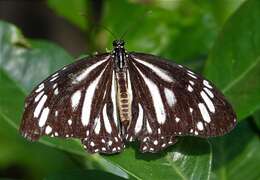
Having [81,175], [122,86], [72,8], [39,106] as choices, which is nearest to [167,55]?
[72,8]

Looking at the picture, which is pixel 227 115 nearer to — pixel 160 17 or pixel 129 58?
pixel 129 58

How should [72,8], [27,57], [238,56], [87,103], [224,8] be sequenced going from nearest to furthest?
[87,103] → [238,56] → [27,57] → [224,8] → [72,8]

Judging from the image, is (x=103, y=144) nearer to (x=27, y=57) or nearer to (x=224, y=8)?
(x=27, y=57)

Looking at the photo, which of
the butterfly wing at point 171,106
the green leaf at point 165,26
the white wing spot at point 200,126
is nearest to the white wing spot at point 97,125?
the butterfly wing at point 171,106

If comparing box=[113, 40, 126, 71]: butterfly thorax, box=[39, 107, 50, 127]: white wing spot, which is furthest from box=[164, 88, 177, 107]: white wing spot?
box=[39, 107, 50, 127]: white wing spot

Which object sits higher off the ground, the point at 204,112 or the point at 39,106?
the point at 39,106

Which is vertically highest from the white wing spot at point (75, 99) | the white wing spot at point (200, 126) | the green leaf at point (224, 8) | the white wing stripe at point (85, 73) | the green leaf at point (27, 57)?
the green leaf at point (224, 8)

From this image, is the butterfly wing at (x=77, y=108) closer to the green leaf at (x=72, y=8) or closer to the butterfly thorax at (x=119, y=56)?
the butterfly thorax at (x=119, y=56)

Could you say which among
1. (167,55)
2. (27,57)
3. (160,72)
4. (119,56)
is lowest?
(160,72)
